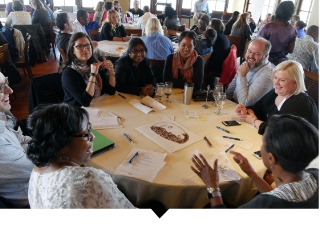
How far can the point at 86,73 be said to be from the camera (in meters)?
2.03

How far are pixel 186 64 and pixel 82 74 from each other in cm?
100

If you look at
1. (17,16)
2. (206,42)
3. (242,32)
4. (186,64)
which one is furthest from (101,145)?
(17,16)

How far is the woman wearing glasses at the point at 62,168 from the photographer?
0.84 m

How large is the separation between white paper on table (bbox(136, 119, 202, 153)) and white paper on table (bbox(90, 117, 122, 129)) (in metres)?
0.15

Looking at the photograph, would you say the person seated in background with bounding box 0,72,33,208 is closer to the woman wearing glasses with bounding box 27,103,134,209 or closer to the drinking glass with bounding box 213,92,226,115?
the woman wearing glasses with bounding box 27,103,134,209

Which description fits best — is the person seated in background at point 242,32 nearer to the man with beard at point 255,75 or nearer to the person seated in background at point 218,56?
the person seated in background at point 218,56

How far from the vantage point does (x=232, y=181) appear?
3.60 feet

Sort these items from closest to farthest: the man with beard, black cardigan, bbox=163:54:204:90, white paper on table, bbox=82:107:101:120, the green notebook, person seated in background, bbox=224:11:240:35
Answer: the green notebook
white paper on table, bbox=82:107:101:120
the man with beard
black cardigan, bbox=163:54:204:90
person seated in background, bbox=224:11:240:35

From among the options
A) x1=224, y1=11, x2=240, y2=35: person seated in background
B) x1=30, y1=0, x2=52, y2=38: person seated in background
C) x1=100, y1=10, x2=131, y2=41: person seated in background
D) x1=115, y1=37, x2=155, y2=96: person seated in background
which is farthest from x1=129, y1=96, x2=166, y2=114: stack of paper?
x1=224, y1=11, x2=240, y2=35: person seated in background

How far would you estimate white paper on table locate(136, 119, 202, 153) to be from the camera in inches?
52.1

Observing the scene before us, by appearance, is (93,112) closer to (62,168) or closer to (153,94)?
(153,94)

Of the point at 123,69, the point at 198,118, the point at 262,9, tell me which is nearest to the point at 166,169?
the point at 198,118

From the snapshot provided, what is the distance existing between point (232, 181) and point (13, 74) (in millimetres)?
3334

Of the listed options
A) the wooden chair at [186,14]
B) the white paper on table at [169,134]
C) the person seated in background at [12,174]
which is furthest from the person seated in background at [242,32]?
the person seated in background at [12,174]
